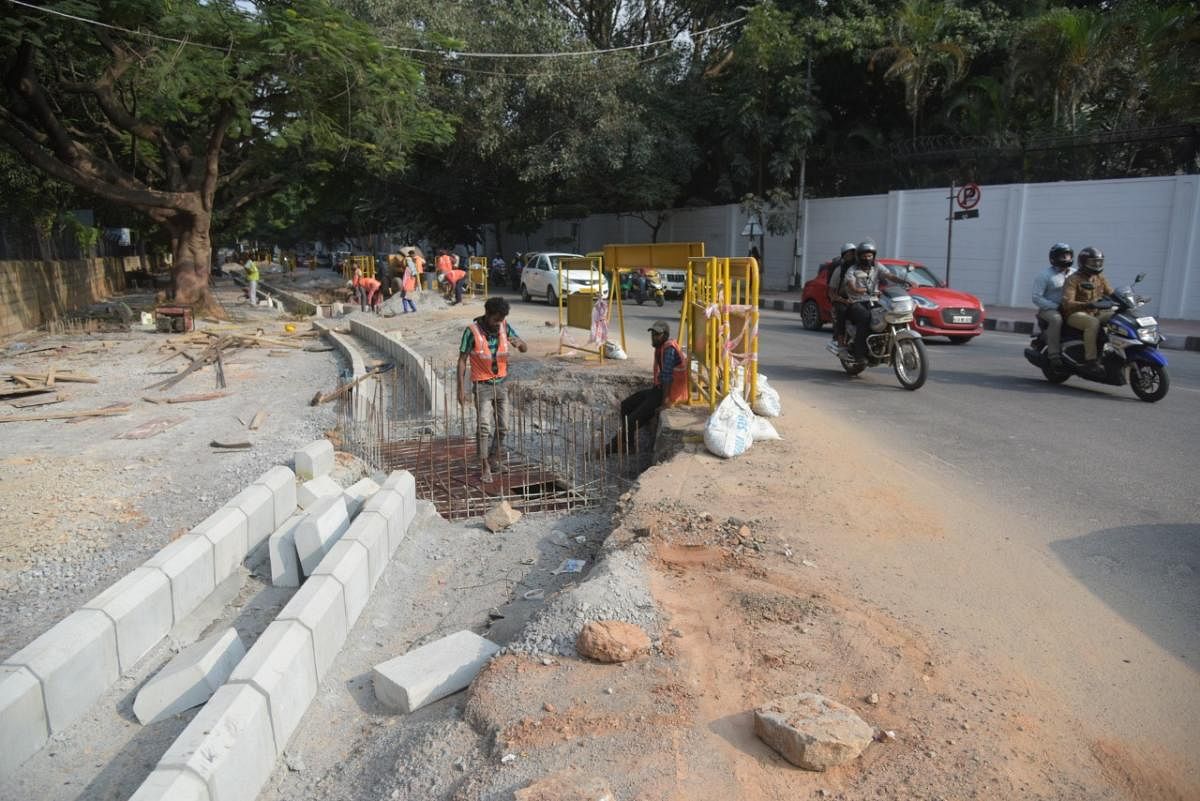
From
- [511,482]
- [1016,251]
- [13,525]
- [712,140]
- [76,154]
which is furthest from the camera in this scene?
[712,140]

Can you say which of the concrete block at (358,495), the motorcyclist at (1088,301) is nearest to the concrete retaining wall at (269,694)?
the concrete block at (358,495)

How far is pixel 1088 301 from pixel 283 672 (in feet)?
27.1

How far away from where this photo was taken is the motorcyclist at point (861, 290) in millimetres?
8852

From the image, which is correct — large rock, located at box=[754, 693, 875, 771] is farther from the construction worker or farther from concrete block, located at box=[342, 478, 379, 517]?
the construction worker

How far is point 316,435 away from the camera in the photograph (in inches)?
318

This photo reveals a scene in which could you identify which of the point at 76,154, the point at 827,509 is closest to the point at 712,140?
the point at 76,154

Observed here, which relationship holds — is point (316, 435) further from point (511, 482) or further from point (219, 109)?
point (219, 109)

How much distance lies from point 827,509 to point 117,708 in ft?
12.0

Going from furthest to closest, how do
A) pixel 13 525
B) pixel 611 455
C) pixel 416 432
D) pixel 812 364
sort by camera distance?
pixel 812 364 → pixel 416 432 → pixel 611 455 → pixel 13 525

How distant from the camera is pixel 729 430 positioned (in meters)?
5.89

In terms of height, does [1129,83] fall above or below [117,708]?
above

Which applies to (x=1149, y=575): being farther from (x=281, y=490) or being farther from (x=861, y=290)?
(x=861, y=290)

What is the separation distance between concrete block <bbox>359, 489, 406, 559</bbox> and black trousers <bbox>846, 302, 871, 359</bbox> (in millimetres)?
5660

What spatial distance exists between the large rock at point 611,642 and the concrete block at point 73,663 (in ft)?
6.58
